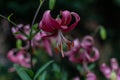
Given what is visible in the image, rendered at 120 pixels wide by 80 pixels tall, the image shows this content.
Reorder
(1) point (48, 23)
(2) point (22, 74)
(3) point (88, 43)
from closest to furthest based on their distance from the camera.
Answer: (1) point (48, 23), (2) point (22, 74), (3) point (88, 43)

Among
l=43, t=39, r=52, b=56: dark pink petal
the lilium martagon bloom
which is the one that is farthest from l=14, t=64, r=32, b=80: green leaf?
l=43, t=39, r=52, b=56: dark pink petal

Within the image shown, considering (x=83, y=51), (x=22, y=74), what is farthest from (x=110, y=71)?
(x=22, y=74)

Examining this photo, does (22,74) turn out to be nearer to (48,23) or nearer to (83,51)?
(48,23)

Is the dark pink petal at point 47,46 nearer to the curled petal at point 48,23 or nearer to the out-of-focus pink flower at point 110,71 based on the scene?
the out-of-focus pink flower at point 110,71

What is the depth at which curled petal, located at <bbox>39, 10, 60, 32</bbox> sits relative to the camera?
62.7 inches

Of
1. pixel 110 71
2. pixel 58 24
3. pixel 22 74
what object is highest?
pixel 58 24

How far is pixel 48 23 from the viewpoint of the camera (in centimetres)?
161

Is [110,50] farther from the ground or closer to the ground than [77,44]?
closer to the ground

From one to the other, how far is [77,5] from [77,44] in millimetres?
2038

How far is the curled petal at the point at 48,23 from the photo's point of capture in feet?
5.23

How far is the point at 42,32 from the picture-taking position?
5.57 feet

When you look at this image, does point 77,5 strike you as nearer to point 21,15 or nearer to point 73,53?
point 21,15

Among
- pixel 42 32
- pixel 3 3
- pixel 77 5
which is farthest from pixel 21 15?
pixel 42 32

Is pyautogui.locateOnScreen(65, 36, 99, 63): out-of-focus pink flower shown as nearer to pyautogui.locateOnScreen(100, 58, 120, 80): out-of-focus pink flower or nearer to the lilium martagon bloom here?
pyautogui.locateOnScreen(100, 58, 120, 80): out-of-focus pink flower
